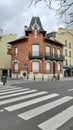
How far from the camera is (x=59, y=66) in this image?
47.5 m

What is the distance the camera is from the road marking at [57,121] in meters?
6.45

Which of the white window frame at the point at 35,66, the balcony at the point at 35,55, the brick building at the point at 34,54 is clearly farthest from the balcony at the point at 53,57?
the white window frame at the point at 35,66

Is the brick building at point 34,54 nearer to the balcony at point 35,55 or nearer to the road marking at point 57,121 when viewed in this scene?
the balcony at point 35,55

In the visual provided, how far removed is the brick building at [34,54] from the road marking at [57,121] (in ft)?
107

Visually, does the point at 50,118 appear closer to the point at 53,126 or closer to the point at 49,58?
the point at 53,126

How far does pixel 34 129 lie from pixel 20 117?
1419mm

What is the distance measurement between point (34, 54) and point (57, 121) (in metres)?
35.3

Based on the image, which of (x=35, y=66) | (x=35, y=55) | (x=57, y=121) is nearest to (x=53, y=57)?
(x=35, y=55)

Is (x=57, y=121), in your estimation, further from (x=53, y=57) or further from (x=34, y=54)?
(x=53, y=57)

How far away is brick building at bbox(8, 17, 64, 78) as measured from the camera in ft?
138

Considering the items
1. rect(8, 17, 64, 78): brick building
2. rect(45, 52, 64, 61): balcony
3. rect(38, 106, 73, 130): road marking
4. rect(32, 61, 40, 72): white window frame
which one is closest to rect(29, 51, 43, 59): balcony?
rect(8, 17, 64, 78): brick building

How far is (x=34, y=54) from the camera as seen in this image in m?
42.2

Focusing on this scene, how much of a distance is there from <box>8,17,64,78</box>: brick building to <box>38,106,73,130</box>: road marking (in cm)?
3271

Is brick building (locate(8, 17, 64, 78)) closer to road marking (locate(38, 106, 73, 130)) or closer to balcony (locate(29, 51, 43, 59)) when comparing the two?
balcony (locate(29, 51, 43, 59))
